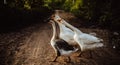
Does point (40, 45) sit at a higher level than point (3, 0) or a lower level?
lower

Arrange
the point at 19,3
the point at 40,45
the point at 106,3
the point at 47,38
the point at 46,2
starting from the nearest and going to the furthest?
the point at 40,45, the point at 47,38, the point at 106,3, the point at 19,3, the point at 46,2

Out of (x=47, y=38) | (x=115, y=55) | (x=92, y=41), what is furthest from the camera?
(x=47, y=38)

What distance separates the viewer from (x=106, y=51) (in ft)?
31.5

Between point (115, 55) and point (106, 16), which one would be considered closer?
point (115, 55)

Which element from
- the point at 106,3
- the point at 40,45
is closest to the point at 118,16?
the point at 106,3

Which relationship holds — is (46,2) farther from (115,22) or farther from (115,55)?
(115,55)

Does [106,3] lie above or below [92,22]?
above

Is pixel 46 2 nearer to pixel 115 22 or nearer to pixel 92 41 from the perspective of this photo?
pixel 115 22

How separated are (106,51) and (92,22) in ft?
27.3

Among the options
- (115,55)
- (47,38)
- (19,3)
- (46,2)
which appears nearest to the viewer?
(115,55)

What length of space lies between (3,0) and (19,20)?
1922 mm

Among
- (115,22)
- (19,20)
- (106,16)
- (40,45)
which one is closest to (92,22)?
(106,16)

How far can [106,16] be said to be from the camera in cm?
1562

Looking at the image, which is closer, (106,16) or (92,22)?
(106,16)
